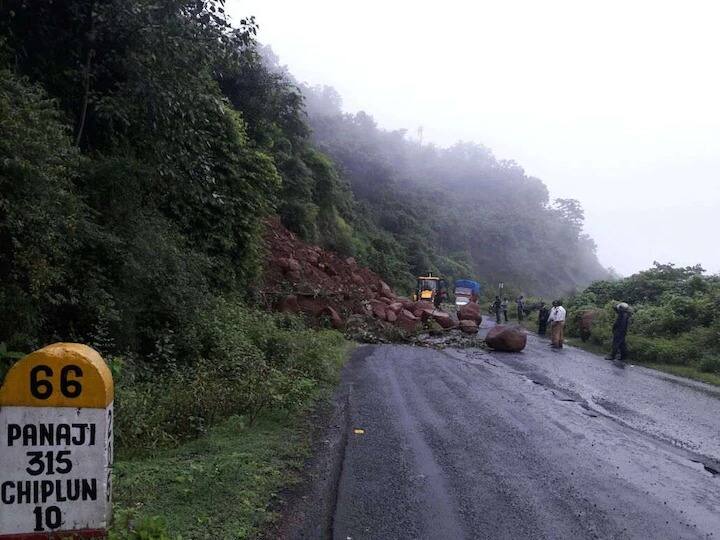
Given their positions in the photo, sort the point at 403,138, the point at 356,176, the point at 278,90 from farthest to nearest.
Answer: the point at 403,138
the point at 356,176
the point at 278,90

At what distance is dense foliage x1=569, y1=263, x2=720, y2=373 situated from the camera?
17594 millimetres

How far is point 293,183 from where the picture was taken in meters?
28.7

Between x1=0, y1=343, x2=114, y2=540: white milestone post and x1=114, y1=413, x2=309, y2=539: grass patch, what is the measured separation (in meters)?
0.40

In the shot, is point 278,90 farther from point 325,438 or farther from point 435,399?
point 325,438

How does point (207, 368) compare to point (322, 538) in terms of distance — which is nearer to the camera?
point (322, 538)

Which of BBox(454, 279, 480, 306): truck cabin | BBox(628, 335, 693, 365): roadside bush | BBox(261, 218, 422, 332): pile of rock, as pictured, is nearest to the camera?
BBox(628, 335, 693, 365): roadside bush

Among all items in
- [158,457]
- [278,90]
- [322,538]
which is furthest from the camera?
[278,90]

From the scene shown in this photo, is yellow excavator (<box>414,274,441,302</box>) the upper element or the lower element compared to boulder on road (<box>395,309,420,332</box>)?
upper

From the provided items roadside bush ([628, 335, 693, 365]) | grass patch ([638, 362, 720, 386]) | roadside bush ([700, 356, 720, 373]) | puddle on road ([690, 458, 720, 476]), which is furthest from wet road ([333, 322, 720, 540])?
roadside bush ([628, 335, 693, 365])

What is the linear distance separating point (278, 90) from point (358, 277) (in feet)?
34.3

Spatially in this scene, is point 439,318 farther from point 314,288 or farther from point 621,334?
point 621,334

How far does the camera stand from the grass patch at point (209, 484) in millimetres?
4462

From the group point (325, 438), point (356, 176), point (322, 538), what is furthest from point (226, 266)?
point (356, 176)

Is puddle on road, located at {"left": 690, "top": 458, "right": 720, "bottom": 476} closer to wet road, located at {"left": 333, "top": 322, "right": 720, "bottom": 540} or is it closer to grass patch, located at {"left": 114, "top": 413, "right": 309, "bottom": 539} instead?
wet road, located at {"left": 333, "top": 322, "right": 720, "bottom": 540}
